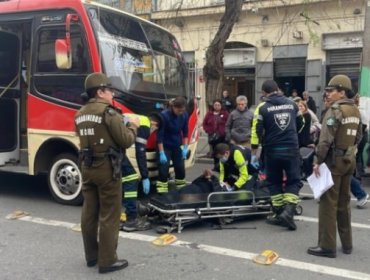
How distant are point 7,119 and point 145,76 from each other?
7.51 feet

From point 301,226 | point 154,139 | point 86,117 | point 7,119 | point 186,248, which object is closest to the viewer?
point 86,117

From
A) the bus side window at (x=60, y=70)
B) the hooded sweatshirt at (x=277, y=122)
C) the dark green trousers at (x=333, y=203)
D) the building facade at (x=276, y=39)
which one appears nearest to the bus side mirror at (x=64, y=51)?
the bus side window at (x=60, y=70)

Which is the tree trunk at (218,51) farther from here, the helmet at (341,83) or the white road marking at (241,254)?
the helmet at (341,83)

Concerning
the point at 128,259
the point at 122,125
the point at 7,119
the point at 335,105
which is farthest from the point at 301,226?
the point at 7,119

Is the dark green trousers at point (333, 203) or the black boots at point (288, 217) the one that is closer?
the dark green trousers at point (333, 203)

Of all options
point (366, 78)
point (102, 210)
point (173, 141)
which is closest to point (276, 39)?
point (366, 78)

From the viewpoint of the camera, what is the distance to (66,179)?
6.97 m

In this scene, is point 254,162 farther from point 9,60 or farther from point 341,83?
point 9,60

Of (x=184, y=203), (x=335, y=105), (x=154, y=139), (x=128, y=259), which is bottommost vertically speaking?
(x=128, y=259)

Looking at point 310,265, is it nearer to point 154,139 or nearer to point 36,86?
point 154,139

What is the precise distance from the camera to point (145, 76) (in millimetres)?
7141

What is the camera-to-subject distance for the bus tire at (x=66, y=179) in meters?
6.91

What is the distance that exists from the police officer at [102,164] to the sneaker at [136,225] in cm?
127

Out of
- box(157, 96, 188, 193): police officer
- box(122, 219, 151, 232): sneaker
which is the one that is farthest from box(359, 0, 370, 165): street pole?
box(122, 219, 151, 232): sneaker
